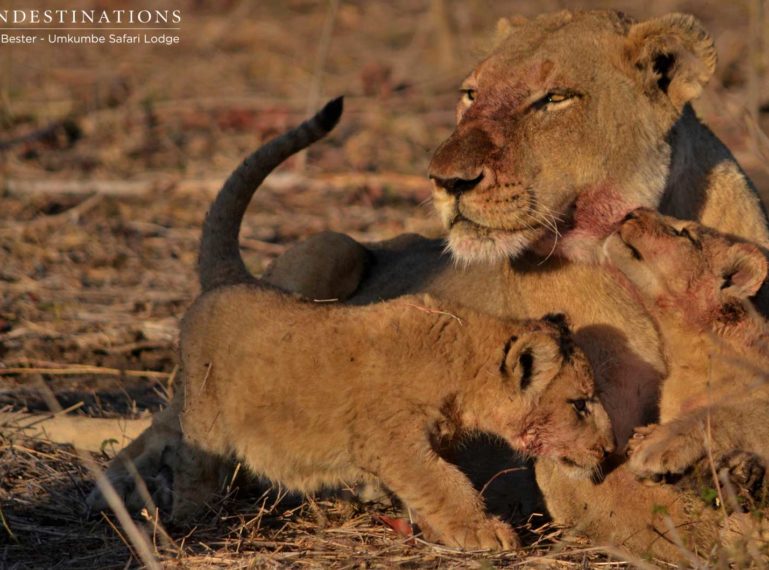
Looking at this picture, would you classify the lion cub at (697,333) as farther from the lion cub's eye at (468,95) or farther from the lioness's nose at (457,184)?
the lion cub's eye at (468,95)

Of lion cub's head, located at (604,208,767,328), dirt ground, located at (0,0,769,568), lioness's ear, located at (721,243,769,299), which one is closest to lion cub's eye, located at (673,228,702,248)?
lion cub's head, located at (604,208,767,328)

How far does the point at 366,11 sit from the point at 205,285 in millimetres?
11777

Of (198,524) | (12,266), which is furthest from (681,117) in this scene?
(12,266)

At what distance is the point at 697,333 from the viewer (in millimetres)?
4520

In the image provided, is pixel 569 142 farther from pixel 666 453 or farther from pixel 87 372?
pixel 87 372

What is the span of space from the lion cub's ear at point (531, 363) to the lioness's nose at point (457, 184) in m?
0.55

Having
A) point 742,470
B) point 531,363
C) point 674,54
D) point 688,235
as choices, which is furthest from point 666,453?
point 674,54

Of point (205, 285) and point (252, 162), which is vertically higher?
point (252, 162)

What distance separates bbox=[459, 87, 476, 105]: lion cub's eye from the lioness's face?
0.13 metres

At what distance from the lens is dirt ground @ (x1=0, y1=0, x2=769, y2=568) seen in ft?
15.0

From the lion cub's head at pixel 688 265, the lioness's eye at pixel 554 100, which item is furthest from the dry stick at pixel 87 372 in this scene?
the lion cub's head at pixel 688 265

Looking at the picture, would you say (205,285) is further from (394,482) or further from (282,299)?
(394,482)

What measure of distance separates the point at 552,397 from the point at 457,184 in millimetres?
816

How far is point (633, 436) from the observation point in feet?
14.6
